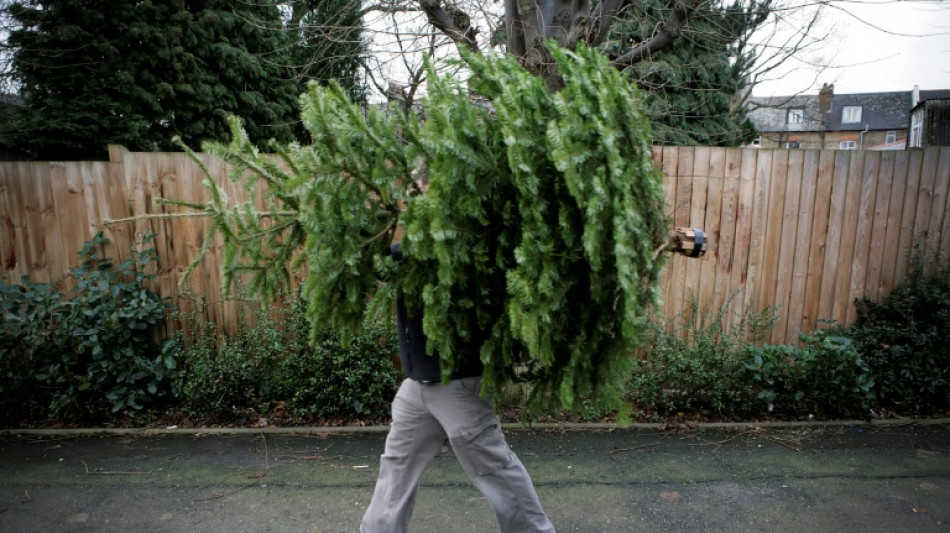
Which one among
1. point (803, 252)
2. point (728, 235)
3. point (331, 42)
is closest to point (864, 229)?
point (803, 252)

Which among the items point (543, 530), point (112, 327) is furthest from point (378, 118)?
point (112, 327)

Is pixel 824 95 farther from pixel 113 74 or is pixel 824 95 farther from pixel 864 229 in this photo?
pixel 113 74

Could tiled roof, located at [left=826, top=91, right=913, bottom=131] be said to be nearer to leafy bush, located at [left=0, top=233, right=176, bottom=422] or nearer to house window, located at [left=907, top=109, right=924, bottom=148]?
house window, located at [left=907, top=109, right=924, bottom=148]

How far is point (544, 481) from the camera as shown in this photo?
12.3ft

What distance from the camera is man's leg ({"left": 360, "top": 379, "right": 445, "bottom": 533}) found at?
269 centimetres

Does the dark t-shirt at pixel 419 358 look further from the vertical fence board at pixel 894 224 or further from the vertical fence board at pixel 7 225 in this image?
the vertical fence board at pixel 894 224

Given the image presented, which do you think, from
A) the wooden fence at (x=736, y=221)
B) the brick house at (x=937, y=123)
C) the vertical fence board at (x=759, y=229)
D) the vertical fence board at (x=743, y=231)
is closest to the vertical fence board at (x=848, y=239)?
the wooden fence at (x=736, y=221)

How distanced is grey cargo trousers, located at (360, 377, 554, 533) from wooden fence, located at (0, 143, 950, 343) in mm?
2708

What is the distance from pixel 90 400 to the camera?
4512 mm

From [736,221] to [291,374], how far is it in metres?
3.99

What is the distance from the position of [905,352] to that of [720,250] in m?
1.60

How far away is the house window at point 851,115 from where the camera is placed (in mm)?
45312

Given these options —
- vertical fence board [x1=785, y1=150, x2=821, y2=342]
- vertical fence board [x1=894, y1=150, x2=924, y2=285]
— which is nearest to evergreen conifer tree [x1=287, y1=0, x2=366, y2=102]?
A: vertical fence board [x1=785, y1=150, x2=821, y2=342]

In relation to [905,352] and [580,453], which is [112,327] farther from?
[905,352]
